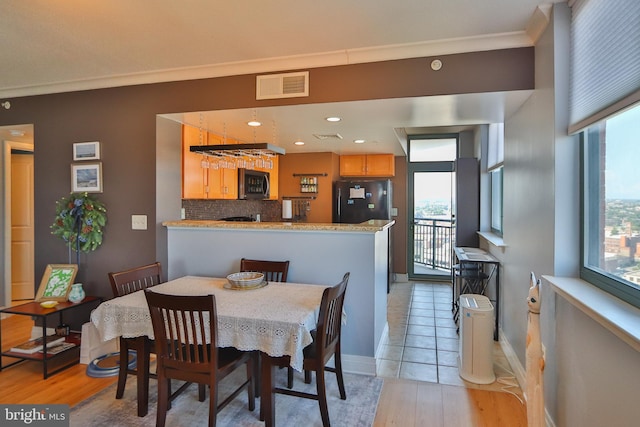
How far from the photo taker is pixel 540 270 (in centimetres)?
223

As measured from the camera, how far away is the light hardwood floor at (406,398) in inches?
88.0

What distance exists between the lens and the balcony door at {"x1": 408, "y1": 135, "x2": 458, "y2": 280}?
596 cm

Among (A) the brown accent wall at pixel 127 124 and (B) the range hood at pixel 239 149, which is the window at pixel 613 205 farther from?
(B) the range hood at pixel 239 149

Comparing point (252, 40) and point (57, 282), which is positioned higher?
point (252, 40)

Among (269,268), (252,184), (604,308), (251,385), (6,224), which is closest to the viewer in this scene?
(604,308)

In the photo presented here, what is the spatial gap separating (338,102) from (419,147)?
365 cm

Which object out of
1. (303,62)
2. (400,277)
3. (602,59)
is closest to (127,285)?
(303,62)

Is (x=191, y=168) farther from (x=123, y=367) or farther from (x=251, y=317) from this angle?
(x=251, y=317)

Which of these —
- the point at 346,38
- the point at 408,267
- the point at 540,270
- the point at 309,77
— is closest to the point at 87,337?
the point at 309,77

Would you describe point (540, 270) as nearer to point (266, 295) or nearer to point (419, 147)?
point (266, 295)

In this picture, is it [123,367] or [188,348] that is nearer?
[188,348]

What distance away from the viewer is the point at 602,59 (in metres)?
1.63

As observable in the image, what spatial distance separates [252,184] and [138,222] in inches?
72.2

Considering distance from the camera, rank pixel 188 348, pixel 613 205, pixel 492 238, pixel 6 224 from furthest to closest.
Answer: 1. pixel 6 224
2. pixel 492 238
3. pixel 188 348
4. pixel 613 205
